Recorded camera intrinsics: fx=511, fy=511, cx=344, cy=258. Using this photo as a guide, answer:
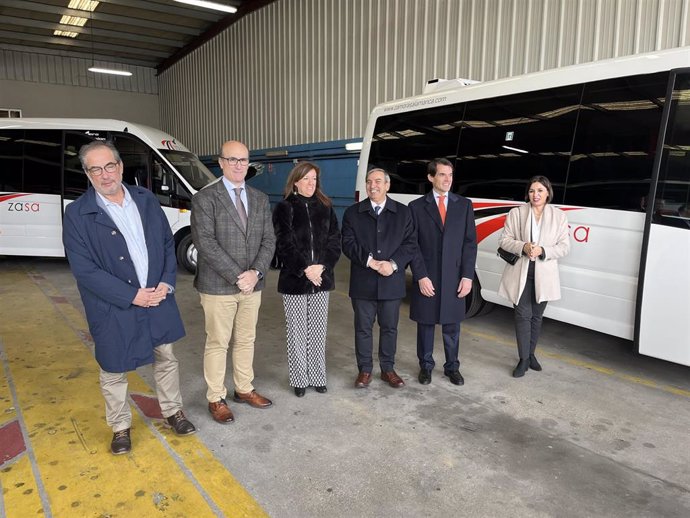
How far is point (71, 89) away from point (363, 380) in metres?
18.0

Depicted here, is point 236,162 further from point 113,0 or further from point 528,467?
point 113,0

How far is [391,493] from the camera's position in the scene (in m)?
2.43

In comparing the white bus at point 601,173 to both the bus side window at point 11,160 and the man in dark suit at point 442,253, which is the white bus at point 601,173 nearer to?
the man in dark suit at point 442,253

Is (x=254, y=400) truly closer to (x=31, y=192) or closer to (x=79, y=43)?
(x=31, y=192)

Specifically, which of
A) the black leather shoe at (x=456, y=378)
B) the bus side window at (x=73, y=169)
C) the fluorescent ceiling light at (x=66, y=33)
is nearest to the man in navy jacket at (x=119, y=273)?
the black leather shoe at (x=456, y=378)

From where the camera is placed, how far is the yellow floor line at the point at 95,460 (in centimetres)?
234

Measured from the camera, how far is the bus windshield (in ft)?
25.1

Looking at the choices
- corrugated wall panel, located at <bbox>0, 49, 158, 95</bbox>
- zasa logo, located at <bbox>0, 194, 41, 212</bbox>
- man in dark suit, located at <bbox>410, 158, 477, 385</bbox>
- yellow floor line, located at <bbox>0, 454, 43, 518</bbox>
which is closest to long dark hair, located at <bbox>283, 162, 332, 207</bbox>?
man in dark suit, located at <bbox>410, 158, 477, 385</bbox>

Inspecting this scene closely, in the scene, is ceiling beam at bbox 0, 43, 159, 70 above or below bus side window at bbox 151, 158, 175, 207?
above

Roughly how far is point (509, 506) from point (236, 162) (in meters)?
2.27

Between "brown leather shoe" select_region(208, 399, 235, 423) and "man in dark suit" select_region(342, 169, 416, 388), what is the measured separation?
1.04m

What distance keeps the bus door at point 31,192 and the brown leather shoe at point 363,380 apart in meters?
5.95

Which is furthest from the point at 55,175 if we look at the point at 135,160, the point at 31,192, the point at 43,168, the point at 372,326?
the point at 372,326

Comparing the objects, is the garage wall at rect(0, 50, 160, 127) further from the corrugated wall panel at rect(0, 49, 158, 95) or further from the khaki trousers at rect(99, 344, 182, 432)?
the khaki trousers at rect(99, 344, 182, 432)
